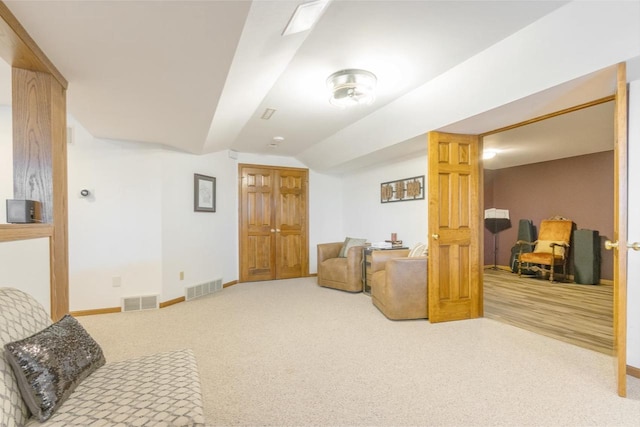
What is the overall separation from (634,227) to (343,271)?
319cm

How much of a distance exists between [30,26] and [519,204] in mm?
7537

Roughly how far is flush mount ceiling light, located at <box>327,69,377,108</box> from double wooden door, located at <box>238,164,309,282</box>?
293 cm

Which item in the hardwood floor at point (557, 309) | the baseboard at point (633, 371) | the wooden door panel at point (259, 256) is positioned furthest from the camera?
the wooden door panel at point (259, 256)

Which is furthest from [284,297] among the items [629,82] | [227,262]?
[629,82]

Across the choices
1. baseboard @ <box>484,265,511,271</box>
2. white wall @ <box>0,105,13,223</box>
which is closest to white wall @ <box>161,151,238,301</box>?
white wall @ <box>0,105,13,223</box>

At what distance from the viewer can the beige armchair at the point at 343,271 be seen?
14.8 ft

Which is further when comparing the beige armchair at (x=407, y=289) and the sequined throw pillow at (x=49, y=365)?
the beige armchair at (x=407, y=289)

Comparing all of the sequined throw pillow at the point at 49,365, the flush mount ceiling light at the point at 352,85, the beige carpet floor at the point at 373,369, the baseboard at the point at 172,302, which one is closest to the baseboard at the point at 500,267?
the beige carpet floor at the point at 373,369

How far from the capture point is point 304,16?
1696 millimetres

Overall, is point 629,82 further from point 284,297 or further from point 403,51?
point 284,297

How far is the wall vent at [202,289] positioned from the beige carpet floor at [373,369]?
65 cm

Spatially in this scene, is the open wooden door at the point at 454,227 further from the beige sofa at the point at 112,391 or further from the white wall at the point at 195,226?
the white wall at the point at 195,226

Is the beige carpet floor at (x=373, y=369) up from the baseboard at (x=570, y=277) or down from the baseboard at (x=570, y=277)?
up

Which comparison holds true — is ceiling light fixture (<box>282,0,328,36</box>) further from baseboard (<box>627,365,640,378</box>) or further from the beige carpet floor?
baseboard (<box>627,365,640,378</box>)
